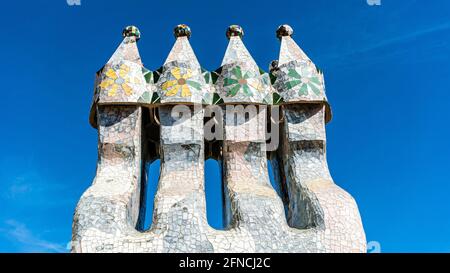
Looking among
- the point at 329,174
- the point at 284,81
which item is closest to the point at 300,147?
the point at 329,174

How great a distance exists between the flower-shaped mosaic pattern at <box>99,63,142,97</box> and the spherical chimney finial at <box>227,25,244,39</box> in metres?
2.61

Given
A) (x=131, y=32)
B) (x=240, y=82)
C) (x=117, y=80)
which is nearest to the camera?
(x=117, y=80)

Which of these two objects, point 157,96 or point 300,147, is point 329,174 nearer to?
point 300,147

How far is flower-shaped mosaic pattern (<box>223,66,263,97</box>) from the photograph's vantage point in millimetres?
9852

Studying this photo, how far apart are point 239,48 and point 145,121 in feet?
8.46

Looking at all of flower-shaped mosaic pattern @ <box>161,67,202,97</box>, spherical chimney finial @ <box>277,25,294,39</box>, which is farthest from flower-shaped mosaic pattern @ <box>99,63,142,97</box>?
spherical chimney finial @ <box>277,25,294,39</box>

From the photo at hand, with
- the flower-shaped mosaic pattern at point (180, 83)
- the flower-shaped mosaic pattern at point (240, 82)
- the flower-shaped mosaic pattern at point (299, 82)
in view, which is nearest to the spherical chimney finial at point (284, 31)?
the flower-shaped mosaic pattern at point (299, 82)

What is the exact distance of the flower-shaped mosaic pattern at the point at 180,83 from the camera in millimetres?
9719

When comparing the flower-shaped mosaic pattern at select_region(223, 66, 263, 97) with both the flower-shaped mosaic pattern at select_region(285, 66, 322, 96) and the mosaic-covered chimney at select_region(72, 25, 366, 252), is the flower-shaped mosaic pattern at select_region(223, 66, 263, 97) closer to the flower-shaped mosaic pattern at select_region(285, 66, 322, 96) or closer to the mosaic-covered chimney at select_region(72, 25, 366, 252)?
the mosaic-covered chimney at select_region(72, 25, 366, 252)

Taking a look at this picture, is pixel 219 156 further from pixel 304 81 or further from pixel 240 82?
pixel 304 81

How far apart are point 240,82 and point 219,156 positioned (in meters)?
2.02

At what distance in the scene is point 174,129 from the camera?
9500 millimetres

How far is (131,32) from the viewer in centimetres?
1112

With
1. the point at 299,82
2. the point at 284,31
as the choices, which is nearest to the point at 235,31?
the point at 284,31
